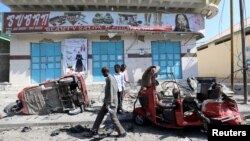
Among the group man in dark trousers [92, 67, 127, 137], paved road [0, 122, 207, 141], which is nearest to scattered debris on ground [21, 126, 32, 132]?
paved road [0, 122, 207, 141]

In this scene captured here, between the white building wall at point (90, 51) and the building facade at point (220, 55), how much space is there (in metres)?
9.64

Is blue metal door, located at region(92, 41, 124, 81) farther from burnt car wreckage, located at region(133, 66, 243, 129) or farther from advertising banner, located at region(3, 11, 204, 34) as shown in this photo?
burnt car wreckage, located at region(133, 66, 243, 129)

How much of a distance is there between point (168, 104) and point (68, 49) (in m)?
9.00

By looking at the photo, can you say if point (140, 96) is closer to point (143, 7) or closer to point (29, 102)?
point (29, 102)

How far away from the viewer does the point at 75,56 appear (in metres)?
15.6

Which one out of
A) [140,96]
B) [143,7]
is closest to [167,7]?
[143,7]

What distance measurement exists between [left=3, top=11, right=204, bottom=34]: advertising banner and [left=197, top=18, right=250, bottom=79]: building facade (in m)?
10.4

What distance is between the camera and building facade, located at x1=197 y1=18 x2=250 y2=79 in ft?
81.6

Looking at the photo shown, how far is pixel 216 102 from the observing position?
7.10m

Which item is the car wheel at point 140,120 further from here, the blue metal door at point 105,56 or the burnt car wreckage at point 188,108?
the blue metal door at point 105,56

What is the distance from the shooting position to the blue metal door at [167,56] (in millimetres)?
16375

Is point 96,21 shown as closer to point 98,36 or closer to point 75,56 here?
point 98,36

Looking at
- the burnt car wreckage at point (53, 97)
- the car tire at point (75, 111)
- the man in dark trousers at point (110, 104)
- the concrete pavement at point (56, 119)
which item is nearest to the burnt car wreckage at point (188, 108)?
the man in dark trousers at point (110, 104)

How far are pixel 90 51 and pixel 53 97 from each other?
5.93 m
